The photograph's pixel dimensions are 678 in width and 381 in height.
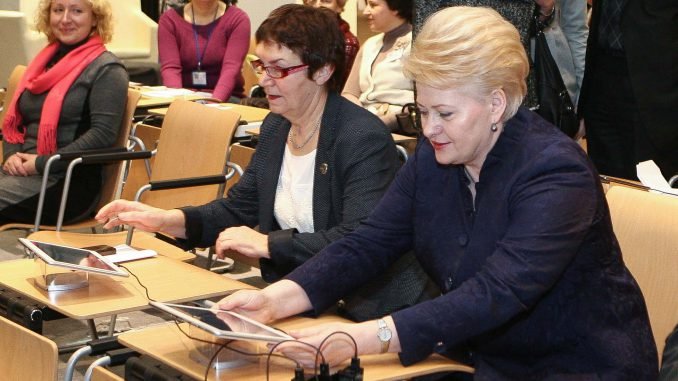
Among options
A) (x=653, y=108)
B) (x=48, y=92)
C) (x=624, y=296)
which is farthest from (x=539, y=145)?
(x=48, y=92)

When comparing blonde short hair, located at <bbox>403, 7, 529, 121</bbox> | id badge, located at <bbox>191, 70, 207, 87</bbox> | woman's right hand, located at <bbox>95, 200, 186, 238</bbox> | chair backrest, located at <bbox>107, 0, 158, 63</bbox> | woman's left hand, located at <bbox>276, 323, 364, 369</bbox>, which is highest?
blonde short hair, located at <bbox>403, 7, 529, 121</bbox>

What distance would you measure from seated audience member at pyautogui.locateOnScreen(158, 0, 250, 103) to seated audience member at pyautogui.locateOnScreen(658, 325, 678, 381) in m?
5.02

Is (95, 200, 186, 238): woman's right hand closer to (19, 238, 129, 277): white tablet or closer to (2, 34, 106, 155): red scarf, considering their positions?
(19, 238, 129, 277): white tablet

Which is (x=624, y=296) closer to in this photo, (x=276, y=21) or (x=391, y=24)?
(x=276, y=21)

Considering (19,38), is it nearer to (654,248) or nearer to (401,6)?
(401,6)

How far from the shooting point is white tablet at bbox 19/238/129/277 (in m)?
2.67

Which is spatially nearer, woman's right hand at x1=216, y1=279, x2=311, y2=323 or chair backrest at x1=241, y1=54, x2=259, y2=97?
woman's right hand at x1=216, y1=279, x2=311, y2=323

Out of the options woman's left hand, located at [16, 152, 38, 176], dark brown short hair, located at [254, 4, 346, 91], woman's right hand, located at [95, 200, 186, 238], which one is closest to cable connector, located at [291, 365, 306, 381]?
woman's right hand, located at [95, 200, 186, 238]

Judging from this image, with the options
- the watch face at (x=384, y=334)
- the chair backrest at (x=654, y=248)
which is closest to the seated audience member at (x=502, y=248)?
the watch face at (x=384, y=334)

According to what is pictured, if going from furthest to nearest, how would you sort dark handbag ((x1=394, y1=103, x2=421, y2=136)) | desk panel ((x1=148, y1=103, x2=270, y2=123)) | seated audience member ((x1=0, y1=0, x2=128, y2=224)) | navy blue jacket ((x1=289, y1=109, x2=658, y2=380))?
desk panel ((x1=148, y1=103, x2=270, y2=123))
dark handbag ((x1=394, y1=103, x2=421, y2=136))
seated audience member ((x1=0, y1=0, x2=128, y2=224))
navy blue jacket ((x1=289, y1=109, x2=658, y2=380))

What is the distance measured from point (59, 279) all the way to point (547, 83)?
178cm

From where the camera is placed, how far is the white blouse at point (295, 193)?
3.17m

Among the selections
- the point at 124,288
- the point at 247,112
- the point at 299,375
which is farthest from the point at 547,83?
the point at 247,112

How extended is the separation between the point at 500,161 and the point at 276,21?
1101 millimetres
